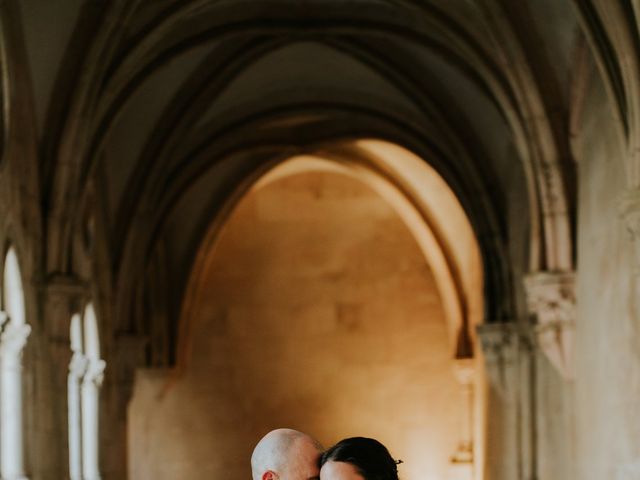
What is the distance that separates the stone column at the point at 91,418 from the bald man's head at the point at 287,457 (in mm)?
12547

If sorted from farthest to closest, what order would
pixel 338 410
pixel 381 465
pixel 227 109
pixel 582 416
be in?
pixel 338 410, pixel 227 109, pixel 582 416, pixel 381 465

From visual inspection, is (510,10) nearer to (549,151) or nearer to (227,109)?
(549,151)

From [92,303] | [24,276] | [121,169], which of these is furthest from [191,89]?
[24,276]

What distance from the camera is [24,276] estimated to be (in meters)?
11.5

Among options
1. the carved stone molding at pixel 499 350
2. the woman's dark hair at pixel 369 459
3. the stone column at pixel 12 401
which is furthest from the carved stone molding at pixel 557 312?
the woman's dark hair at pixel 369 459

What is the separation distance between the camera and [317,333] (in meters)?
20.1

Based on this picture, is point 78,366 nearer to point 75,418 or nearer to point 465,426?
point 75,418

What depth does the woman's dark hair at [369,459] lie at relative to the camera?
237 cm

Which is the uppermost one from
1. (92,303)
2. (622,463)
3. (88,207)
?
(88,207)

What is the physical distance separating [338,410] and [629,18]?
12115 mm

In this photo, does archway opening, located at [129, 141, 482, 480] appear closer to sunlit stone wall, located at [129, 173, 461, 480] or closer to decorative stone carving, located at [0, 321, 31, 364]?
sunlit stone wall, located at [129, 173, 461, 480]

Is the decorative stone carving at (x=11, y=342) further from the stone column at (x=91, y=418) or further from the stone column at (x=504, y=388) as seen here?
the stone column at (x=504, y=388)

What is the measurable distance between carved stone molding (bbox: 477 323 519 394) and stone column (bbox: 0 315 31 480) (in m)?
5.65

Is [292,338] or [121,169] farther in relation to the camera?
[292,338]
